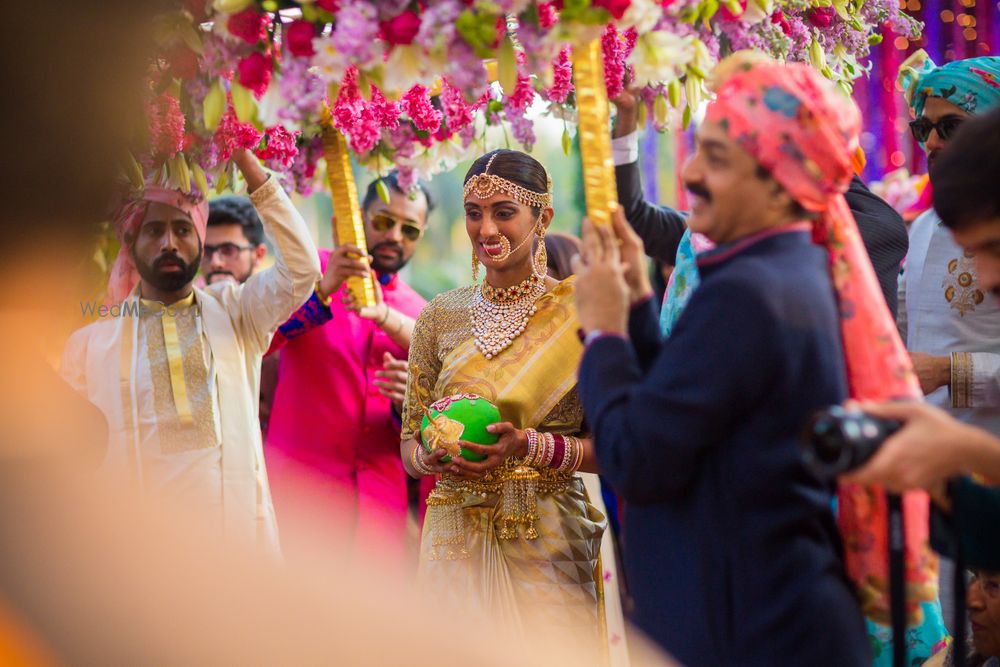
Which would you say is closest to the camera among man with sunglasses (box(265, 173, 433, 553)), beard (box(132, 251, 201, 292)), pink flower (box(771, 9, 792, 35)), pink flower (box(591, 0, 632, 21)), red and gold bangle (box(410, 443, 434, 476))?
pink flower (box(591, 0, 632, 21))

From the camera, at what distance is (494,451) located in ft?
10.2

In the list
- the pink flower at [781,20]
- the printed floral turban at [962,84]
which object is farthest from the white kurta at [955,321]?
the pink flower at [781,20]

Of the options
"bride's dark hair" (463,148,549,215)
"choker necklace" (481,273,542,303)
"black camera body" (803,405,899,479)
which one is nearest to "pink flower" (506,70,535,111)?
"bride's dark hair" (463,148,549,215)

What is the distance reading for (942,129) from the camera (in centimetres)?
324

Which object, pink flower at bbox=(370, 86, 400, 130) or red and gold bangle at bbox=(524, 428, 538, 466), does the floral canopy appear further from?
red and gold bangle at bbox=(524, 428, 538, 466)

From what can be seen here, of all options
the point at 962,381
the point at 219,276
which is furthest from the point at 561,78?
the point at 219,276

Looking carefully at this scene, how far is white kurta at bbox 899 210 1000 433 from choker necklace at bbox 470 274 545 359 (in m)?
1.24

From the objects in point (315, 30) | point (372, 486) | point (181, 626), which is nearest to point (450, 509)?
point (372, 486)

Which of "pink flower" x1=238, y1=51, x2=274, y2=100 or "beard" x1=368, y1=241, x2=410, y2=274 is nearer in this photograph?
"pink flower" x1=238, y1=51, x2=274, y2=100

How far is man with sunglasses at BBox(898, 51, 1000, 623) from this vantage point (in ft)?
10.2

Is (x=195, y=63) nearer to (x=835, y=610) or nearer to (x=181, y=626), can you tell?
(x=835, y=610)

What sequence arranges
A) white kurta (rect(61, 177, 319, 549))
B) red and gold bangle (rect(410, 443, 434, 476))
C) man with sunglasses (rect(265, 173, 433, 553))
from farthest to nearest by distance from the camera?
1. man with sunglasses (rect(265, 173, 433, 553))
2. white kurta (rect(61, 177, 319, 549))
3. red and gold bangle (rect(410, 443, 434, 476))

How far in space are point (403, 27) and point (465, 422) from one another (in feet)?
4.21

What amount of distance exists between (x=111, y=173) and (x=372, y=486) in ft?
13.0
